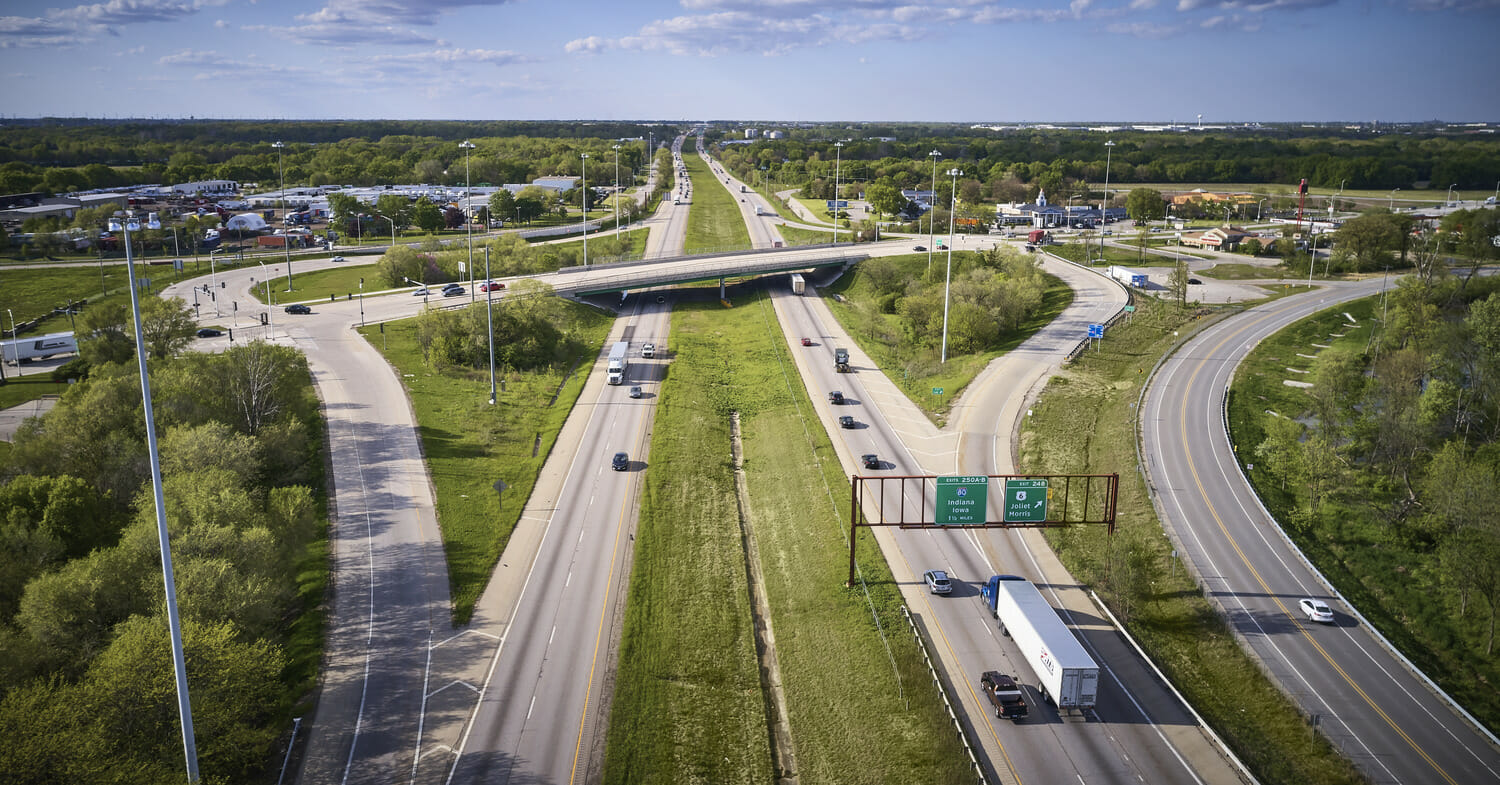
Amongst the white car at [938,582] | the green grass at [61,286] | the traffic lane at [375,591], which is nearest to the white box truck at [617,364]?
the traffic lane at [375,591]

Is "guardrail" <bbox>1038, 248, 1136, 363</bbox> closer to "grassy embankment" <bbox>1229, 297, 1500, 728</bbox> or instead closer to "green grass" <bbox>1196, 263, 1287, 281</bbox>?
"grassy embankment" <bbox>1229, 297, 1500, 728</bbox>

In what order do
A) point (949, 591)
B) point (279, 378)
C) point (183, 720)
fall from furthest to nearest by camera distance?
point (279, 378), point (949, 591), point (183, 720)

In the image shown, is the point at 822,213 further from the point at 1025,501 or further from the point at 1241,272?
the point at 1025,501

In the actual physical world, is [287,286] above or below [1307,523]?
above

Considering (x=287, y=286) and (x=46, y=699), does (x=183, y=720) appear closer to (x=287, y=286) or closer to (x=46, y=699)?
(x=46, y=699)

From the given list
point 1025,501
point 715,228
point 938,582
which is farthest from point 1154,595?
point 715,228

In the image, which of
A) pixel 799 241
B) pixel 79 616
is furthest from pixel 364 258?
pixel 79 616

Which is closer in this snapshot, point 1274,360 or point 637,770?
point 637,770

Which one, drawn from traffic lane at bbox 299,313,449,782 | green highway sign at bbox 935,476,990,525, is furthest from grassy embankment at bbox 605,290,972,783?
traffic lane at bbox 299,313,449,782
